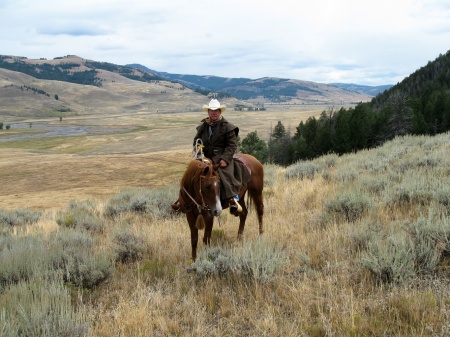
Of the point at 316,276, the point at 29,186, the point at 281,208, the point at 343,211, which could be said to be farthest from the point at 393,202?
the point at 29,186

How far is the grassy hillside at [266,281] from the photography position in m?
3.29

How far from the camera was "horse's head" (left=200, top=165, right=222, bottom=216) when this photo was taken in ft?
16.7

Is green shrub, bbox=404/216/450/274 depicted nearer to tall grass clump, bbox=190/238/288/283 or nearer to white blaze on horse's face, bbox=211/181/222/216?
tall grass clump, bbox=190/238/288/283

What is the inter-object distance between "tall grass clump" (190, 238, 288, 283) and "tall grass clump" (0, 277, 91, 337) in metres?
1.59

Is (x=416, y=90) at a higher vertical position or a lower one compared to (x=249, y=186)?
higher

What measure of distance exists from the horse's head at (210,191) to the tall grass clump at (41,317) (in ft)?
7.09

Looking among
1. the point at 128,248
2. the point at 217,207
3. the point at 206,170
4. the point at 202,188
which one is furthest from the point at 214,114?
the point at 128,248

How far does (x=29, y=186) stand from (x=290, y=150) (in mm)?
41127

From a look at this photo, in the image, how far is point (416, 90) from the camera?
97438 millimetres

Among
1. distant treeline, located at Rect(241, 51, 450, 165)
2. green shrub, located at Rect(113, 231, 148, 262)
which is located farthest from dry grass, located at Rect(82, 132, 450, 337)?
distant treeline, located at Rect(241, 51, 450, 165)

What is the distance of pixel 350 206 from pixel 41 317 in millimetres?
5625

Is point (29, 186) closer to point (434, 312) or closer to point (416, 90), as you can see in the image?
point (434, 312)

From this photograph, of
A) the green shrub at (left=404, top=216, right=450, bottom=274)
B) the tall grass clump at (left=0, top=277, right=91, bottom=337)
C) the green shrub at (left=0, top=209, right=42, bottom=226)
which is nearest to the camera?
the tall grass clump at (left=0, top=277, right=91, bottom=337)

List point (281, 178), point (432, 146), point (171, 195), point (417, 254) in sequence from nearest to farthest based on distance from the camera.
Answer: point (417, 254)
point (171, 195)
point (432, 146)
point (281, 178)
